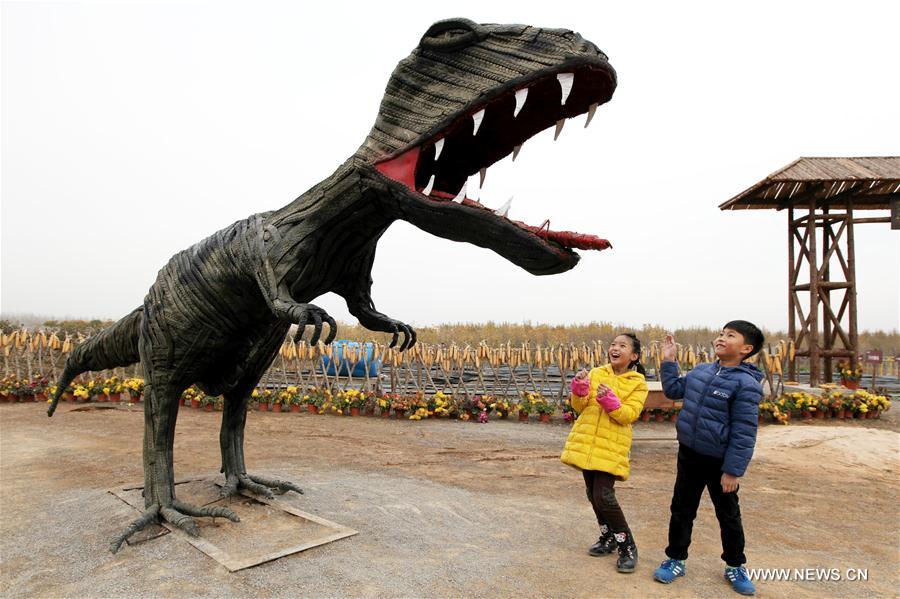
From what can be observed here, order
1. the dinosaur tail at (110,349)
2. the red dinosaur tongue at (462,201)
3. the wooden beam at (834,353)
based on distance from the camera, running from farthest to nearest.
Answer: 1. the wooden beam at (834,353)
2. the dinosaur tail at (110,349)
3. the red dinosaur tongue at (462,201)

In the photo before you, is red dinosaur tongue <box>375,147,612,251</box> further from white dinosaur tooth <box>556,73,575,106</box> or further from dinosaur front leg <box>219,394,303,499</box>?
dinosaur front leg <box>219,394,303,499</box>

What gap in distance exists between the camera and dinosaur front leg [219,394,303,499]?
415 centimetres

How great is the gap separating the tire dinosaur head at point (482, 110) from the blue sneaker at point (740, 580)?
1.86 metres

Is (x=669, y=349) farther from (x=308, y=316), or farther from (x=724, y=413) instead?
(x=308, y=316)

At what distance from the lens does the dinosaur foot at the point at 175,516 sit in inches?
131

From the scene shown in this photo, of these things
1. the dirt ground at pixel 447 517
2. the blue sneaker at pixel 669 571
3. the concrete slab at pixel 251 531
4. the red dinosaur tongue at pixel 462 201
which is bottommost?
the dirt ground at pixel 447 517

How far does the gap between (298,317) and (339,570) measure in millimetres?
1430

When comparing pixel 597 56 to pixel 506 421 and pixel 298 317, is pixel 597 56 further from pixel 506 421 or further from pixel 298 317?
pixel 506 421

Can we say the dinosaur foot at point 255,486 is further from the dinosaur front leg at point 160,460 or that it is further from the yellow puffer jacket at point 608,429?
the yellow puffer jacket at point 608,429

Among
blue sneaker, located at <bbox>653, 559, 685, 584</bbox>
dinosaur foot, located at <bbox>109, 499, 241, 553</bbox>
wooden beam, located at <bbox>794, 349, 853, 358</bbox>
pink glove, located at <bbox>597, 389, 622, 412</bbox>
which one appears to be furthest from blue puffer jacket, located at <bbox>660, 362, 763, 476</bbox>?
wooden beam, located at <bbox>794, 349, 853, 358</bbox>

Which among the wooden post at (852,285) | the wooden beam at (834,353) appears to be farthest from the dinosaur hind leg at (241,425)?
the wooden post at (852,285)

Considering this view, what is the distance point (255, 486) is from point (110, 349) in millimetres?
1449

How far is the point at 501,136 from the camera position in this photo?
273 cm

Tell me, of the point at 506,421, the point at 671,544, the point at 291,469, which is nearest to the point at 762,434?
the point at 506,421
